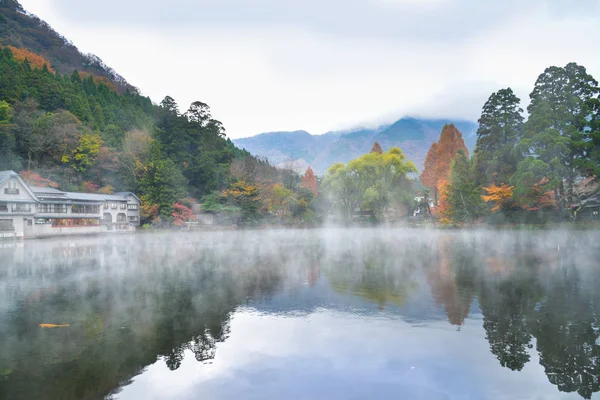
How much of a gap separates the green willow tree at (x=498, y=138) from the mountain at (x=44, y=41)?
3160 inches

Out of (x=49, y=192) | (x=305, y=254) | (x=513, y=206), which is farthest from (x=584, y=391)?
(x=49, y=192)

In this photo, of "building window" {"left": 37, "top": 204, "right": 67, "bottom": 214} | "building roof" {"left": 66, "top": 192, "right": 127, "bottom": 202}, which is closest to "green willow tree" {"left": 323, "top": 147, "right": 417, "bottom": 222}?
"building roof" {"left": 66, "top": 192, "right": 127, "bottom": 202}

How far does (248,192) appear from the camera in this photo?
154 ft

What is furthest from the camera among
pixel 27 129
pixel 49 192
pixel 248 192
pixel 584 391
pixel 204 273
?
pixel 248 192

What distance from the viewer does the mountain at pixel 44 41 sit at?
84137 millimetres

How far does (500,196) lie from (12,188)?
43603mm

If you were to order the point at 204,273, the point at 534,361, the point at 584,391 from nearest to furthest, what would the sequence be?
the point at 584,391 → the point at 534,361 → the point at 204,273

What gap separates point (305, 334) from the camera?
806 centimetres

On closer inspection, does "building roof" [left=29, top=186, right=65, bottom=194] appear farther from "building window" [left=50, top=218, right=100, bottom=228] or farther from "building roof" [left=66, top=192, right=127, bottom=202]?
"building window" [left=50, top=218, right=100, bottom=228]

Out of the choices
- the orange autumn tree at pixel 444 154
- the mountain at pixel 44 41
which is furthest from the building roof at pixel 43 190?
the mountain at pixel 44 41

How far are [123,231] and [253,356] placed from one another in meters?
43.0

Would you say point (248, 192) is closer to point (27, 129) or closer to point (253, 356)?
point (27, 129)

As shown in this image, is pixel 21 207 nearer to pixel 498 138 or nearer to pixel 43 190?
pixel 43 190

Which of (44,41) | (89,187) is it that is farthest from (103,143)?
(44,41)
